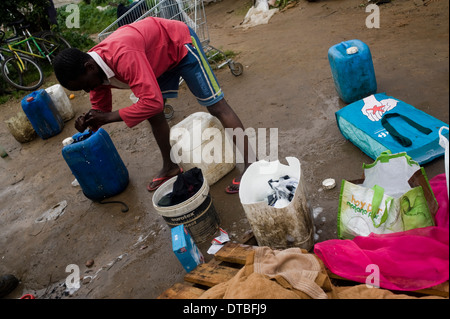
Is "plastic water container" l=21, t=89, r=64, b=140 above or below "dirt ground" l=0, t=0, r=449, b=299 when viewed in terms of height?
above

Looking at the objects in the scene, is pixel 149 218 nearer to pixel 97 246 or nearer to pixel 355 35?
pixel 97 246

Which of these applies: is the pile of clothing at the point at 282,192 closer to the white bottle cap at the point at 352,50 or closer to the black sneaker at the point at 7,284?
the white bottle cap at the point at 352,50

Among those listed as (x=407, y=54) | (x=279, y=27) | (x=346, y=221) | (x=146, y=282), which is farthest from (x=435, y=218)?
(x=279, y=27)

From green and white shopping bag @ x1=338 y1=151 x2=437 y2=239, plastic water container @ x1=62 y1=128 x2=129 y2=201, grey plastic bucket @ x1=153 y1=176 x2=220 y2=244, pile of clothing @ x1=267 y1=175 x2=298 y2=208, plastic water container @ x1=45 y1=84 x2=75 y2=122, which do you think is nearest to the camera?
green and white shopping bag @ x1=338 y1=151 x2=437 y2=239

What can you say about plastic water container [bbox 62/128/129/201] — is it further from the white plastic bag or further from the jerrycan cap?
the white plastic bag

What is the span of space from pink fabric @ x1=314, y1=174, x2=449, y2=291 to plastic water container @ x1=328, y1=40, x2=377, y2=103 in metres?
1.82

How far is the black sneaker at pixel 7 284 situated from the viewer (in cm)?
282

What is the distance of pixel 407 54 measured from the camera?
13.8 feet

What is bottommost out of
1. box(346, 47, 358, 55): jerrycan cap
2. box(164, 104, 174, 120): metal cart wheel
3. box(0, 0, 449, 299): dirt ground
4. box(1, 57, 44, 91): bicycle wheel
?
box(0, 0, 449, 299): dirt ground

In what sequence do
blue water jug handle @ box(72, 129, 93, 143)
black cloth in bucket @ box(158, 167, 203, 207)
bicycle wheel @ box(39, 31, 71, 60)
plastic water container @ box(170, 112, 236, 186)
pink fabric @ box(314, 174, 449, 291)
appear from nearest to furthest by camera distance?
pink fabric @ box(314, 174, 449, 291), black cloth in bucket @ box(158, 167, 203, 207), plastic water container @ box(170, 112, 236, 186), blue water jug handle @ box(72, 129, 93, 143), bicycle wheel @ box(39, 31, 71, 60)

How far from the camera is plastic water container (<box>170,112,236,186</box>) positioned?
10.2 ft

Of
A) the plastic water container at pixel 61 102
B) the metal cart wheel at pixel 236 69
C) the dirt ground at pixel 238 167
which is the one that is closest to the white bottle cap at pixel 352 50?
the dirt ground at pixel 238 167

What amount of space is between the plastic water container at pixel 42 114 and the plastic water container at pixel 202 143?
3.08 m

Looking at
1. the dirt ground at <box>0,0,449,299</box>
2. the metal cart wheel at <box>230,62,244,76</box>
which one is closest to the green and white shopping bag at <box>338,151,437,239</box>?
the dirt ground at <box>0,0,449,299</box>
